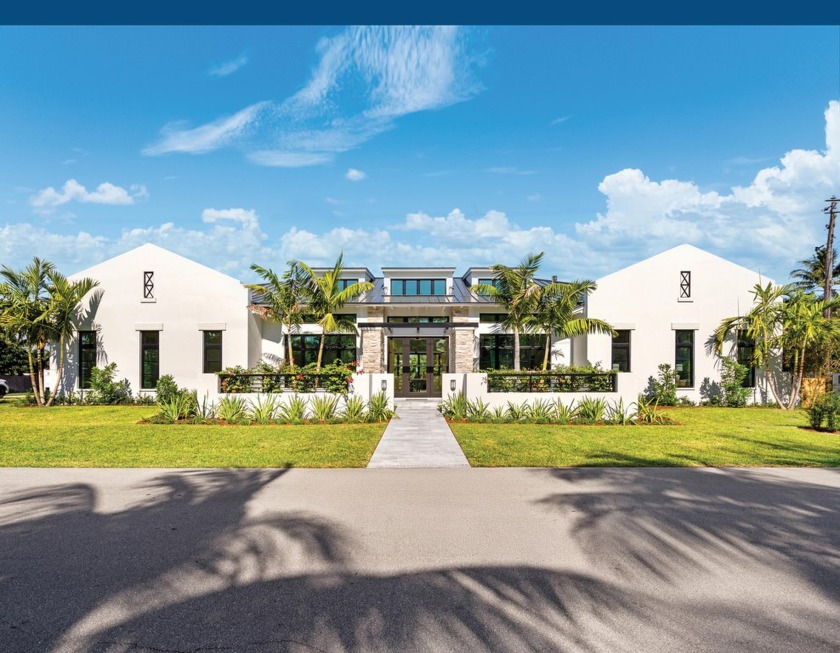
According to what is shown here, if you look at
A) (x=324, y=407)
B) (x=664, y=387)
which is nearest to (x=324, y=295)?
(x=324, y=407)

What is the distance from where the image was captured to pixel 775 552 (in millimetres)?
4797

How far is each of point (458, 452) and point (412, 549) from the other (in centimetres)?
484

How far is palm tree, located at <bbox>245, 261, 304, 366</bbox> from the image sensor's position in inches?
720

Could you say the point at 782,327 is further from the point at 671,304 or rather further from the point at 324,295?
the point at 324,295

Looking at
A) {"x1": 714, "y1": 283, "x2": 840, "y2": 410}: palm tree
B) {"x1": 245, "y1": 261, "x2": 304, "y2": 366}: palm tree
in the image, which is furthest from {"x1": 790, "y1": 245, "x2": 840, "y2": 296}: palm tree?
{"x1": 245, "y1": 261, "x2": 304, "y2": 366}: palm tree

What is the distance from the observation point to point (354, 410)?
559 inches

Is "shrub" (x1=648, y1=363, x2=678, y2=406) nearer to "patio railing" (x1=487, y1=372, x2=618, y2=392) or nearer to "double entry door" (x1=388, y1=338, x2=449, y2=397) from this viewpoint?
"patio railing" (x1=487, y1=372, x2=618, y2=392)

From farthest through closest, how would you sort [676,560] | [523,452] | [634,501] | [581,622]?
[523,452] < [634,501] < [676,560] < [581,622]

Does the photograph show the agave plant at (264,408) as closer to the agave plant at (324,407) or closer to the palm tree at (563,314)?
the agave plant at (324,407)

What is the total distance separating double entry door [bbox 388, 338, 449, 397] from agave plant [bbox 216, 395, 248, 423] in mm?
6827

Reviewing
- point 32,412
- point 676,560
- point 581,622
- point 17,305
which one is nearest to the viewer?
point 581,622

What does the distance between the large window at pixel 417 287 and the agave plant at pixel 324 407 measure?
883 centimetres

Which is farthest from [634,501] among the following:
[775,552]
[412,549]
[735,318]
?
[735,318]

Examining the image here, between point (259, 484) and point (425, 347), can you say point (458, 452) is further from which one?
point (425, 347)
